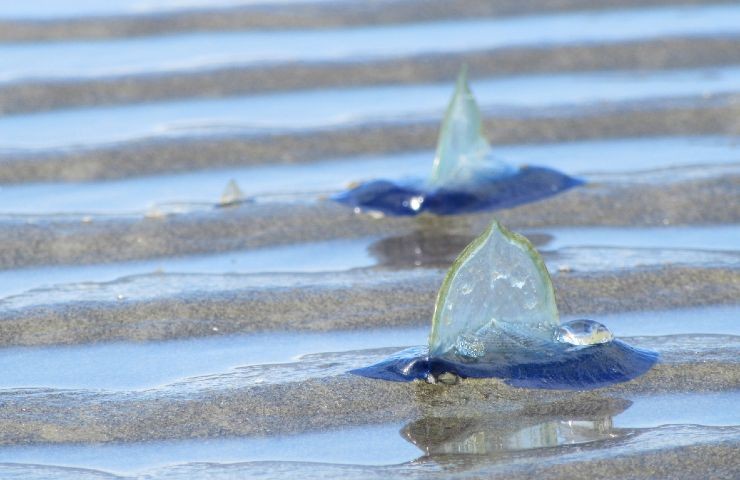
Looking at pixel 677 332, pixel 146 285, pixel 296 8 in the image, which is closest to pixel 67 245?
pixel 146 285

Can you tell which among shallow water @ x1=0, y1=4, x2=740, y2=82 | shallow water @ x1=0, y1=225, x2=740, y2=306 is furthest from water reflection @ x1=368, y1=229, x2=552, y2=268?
shallow water @ x1=0, y1=4, x2=740, y2=82

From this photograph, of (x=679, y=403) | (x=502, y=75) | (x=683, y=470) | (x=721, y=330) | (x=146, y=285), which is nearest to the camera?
(x=683, y=470)

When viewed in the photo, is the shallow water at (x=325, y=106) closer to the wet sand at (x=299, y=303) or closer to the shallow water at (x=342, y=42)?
the shallow water at (x=342, y=42)

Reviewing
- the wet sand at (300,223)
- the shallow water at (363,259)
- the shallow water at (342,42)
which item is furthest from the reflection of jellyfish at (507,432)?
the shallow water at (342,42)

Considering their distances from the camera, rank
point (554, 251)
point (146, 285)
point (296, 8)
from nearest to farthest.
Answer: point (146, 285)
point (554, 251)
point (296, 8)

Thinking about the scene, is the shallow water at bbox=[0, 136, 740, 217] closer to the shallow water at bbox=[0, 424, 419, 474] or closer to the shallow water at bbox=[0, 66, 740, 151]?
the shallow water at bbox=[0, 66, 740, 151]

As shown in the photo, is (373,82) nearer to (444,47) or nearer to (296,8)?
(444,47)
